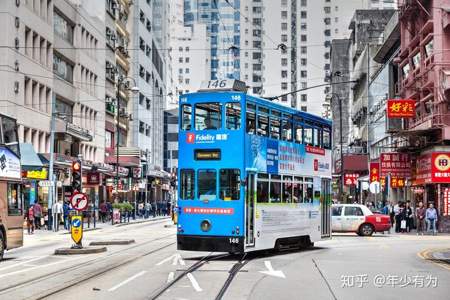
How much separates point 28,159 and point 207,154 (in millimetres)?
25544

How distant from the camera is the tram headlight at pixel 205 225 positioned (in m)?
21.8

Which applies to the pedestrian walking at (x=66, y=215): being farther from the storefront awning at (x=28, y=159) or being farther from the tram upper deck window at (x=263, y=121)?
the tram upper deck window at (x=263, y=121)

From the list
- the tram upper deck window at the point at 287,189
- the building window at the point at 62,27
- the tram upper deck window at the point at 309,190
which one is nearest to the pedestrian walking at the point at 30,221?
the building window at the point at 62,27

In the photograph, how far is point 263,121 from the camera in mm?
23109

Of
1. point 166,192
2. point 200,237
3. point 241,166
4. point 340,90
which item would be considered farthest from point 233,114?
point 166,192

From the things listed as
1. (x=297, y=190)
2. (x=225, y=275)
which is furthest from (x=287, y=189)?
(x=225, y=275)

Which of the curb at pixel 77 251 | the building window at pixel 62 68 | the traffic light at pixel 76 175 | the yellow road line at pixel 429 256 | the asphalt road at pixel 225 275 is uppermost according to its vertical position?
the building window at pixel 62 68

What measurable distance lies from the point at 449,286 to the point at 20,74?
3704 cm

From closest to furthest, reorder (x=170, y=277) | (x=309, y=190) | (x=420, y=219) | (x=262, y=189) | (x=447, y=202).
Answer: (x=170, y=277) < (x=262, y=189) < (x=309, y=190) < (x=447, y=202) < (x=420, y=219)

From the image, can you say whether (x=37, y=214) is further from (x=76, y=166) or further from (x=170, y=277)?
(x=170, y=277)

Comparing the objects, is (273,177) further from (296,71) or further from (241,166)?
(296,71)

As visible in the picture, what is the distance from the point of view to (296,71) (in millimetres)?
152250

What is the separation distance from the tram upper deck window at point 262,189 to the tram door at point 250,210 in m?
0.34

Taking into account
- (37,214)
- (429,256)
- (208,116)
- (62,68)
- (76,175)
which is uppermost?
(62,68)
